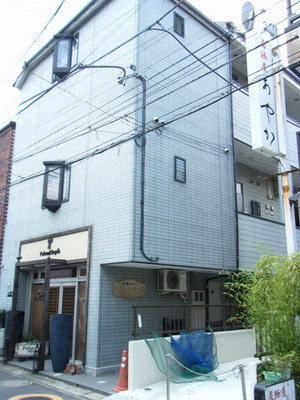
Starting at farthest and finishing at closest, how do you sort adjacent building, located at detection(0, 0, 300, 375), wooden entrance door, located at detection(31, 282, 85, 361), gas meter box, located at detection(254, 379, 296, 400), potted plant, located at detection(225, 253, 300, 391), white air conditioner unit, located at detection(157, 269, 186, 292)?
white air conditioner unit, located at detection(157, 269, 186, 292) < wooden entrance door, located at detection(31, 282, 85, 361) < adjacent building, located at detection(0, 0, 300, 375) < potted plant, located at detection(225, 253, 300, 391) < gas meter box, located at detection(254, 379, 296, 400)

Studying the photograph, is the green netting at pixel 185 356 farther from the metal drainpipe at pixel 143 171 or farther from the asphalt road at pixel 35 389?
the metal drainpipe at pixel 143 171

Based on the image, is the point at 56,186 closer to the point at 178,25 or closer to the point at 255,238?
the point at 178,25

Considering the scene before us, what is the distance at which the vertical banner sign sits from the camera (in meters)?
9.61

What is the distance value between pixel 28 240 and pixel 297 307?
9.83 meters

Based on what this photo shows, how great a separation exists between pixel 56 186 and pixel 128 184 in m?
3.42

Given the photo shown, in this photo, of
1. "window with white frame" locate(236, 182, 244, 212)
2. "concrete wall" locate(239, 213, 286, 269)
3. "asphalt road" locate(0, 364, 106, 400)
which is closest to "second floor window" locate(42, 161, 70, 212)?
"asphalt road" locate(0, 364, 106, 400)

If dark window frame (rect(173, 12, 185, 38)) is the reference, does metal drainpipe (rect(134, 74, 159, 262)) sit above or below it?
below

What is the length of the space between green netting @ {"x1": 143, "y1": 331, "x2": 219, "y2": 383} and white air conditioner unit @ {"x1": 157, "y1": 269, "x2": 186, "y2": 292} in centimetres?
190

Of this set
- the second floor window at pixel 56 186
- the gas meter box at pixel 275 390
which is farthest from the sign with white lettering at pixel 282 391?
the second floor window at pixel 56 186

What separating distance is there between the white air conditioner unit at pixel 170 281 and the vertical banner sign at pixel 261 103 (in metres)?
4.23

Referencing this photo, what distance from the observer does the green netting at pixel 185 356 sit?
8.33 metres

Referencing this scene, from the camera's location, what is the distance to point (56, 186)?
1235cm

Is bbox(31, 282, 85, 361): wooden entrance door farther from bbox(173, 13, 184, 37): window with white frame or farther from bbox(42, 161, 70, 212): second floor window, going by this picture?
bbox(173, 13, 184, 37): window with white frame

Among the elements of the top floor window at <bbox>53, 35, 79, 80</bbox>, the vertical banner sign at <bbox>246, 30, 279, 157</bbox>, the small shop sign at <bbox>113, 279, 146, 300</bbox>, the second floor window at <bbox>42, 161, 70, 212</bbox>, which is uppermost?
the top floor window at <bbox>53, 35, 79, 80</bbox>
